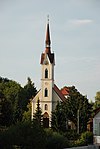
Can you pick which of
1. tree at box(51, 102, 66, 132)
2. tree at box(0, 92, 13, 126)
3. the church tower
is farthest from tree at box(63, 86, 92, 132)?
the church tower

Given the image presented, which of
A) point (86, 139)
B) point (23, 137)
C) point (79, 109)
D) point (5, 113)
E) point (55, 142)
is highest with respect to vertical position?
point (79, 109)

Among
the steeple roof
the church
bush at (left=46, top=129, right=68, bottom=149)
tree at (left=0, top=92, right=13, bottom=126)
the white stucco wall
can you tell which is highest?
the steeple roof

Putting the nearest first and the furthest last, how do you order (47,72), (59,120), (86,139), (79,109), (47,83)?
(86,139) < (79,109) < (59,120) < (47,83) < (47,72)

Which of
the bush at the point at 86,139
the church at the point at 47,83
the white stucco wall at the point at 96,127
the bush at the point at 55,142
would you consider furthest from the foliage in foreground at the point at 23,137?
the church at the point at 47,83

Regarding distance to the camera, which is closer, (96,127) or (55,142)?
(55,142)

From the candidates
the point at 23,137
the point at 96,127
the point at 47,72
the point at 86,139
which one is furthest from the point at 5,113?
the point at 23,137

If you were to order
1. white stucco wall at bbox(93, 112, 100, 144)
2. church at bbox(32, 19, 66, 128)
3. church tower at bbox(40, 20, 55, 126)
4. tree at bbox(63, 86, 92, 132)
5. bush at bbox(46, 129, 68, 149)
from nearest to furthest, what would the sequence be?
bush at bbox(46, 129, 68, 149), white stucco wall at bbox(93, 112, 100, 144), tree at bbox(63, 86, 92, 132), church at bbox(32, 19, 66, 128), church tower at bbox(40, 20, 55, 126)

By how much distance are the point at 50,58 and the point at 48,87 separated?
537cm

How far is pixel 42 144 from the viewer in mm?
33344

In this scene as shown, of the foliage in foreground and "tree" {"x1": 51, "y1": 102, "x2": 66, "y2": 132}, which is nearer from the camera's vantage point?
the foliage in foreground

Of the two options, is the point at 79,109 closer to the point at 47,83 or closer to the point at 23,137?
the point at 23,137

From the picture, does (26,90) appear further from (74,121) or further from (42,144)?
(42,144)

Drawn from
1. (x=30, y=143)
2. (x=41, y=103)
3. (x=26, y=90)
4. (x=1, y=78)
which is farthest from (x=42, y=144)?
(x=1, y=78)

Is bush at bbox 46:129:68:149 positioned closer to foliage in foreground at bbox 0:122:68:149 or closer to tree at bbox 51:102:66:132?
foliage in foreground at bbox 0:122:68:149
